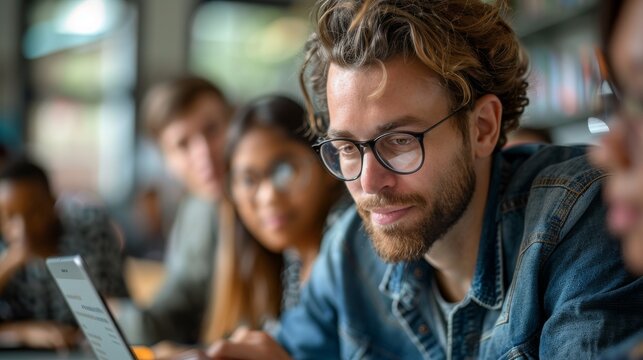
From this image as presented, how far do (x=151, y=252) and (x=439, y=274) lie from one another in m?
3.62

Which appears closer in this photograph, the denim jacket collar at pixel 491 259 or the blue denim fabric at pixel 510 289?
the blue denim fabric at pixel 510 289

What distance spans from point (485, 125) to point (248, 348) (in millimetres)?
544

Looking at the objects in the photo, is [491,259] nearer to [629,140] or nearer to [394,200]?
[394,200]

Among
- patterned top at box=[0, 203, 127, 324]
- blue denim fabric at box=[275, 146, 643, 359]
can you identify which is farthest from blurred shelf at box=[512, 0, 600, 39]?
blue denim fabric at box=[275, 146, 643, 359]

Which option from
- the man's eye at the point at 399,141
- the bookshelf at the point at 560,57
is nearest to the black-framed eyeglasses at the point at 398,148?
the man's eye at the point at 399,141

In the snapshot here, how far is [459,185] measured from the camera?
1.15m

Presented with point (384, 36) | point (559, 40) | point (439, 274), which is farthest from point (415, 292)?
point (559, 40)

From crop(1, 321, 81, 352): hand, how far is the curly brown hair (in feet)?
3.71

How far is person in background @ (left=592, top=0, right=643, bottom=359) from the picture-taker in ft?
2.00

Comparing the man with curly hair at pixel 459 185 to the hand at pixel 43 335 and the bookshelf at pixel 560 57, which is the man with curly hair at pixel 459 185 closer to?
the hand at pixel 43 335

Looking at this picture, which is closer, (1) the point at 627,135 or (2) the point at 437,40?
(1) the point at 627,135

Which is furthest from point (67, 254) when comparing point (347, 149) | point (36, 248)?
point (347, 149)

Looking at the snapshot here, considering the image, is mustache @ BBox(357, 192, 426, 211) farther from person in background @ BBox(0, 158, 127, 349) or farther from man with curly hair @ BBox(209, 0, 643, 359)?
person in background @ BBox(0, 158, 127, 349)

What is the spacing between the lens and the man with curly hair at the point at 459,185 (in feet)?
3.35
